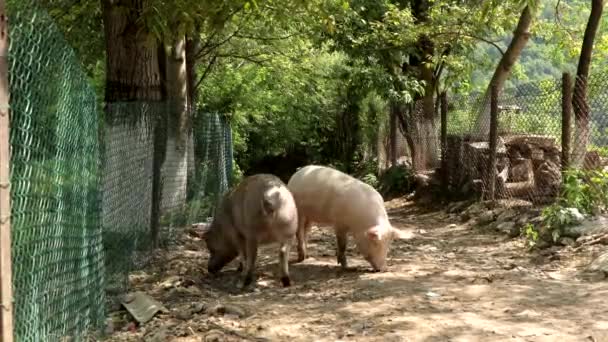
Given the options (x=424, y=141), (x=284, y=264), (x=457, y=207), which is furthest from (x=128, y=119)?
(x=424, y=141)

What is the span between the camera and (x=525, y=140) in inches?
465

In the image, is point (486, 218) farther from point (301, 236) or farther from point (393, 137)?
point (393, 137)

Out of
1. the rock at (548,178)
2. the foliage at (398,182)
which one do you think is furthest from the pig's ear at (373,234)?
the foliage at (398,182)

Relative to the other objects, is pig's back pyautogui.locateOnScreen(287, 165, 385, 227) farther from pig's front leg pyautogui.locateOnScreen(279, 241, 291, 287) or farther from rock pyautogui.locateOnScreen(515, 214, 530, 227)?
rock pyautogui.locateOnScreen(515, 214, 530, 227)

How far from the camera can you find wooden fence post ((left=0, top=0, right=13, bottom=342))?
293 centimetres

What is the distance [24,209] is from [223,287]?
13.4 feet

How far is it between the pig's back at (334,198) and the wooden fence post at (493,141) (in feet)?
12.2

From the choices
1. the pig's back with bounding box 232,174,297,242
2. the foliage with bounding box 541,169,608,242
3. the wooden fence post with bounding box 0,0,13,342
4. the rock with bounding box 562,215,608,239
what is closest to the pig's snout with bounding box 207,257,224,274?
the pig's back with bounding box 232,174,297,242

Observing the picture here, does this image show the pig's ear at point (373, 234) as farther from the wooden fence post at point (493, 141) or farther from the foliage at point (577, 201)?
the wooden fence post at point (493, 141)

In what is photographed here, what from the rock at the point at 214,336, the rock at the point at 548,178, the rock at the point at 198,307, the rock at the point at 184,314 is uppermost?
the rock at the point at 548,178

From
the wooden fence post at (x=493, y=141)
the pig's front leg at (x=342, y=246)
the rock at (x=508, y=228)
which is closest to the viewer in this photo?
the pig's front leg at (x=342, y=246)

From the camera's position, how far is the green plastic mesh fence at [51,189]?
133 inches

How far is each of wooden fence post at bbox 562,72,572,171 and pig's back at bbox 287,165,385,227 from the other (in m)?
2.86

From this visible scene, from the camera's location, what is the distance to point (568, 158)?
31.0 feet
